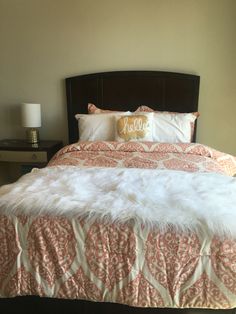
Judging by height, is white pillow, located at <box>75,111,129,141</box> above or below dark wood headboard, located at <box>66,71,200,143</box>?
below

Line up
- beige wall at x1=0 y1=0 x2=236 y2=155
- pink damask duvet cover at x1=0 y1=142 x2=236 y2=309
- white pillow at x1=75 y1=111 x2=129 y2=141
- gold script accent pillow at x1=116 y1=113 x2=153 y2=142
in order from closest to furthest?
pink damask duvet cover at x1=0 y1=142 x2=236 y2=309, gold script accent pillow at x1=116 y1=113 x2=153 y2=142, white pillow at x1=75 y1=111 x2=129 y2=141, beige wall at x1=0 y1=0 x2=236 y2=155

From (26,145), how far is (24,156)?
15 centimetres

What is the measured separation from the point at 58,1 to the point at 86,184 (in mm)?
2312

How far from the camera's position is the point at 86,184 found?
164cm

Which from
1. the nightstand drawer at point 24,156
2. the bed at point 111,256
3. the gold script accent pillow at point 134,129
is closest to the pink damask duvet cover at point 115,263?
the bed at point 111,256

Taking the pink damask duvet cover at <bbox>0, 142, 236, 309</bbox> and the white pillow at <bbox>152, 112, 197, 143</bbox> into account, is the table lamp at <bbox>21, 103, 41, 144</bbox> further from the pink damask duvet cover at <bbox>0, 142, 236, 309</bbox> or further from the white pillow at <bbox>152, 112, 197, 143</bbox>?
the pink damask duvet cover at <bbox>0, 142, 236, 309</bbox>

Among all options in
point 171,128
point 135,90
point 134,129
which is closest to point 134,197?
point 134,129

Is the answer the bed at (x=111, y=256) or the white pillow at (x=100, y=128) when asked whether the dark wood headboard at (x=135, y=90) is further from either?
the bed at (x=111, y=256)

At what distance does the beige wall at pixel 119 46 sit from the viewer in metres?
2.88

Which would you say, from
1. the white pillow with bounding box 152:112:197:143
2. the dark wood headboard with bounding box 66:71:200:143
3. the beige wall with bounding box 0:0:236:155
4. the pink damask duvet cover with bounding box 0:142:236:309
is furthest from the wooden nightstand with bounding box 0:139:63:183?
the pink damask duvet cover with bounding box 0:142:236:309

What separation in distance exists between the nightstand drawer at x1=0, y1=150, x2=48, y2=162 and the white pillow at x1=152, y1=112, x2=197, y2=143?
1.17 meters

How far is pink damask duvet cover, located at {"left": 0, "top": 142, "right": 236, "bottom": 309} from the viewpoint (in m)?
1.17

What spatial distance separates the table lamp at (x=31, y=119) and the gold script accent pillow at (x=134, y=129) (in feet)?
3.35

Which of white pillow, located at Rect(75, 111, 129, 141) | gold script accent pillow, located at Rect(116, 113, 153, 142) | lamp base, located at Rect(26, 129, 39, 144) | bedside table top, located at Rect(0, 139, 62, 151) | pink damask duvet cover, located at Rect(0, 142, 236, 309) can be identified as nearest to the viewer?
pink damask duvet cover, located at Rect(0, 142, 236, 309)
